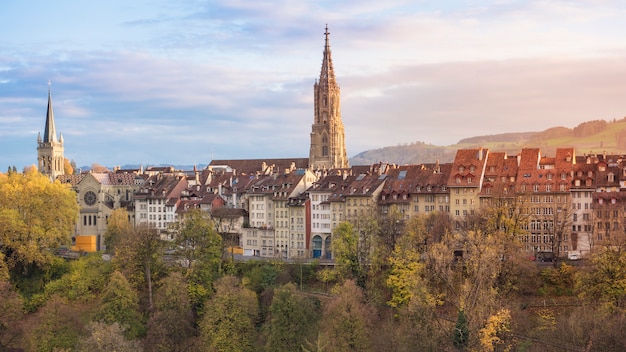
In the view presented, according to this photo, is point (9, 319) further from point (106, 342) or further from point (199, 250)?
point (106, 342)

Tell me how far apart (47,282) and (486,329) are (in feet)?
194

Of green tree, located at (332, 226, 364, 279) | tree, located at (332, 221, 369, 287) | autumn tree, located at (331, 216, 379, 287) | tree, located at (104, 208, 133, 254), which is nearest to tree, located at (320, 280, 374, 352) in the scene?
tree, located at (332, 221, 369, 287)

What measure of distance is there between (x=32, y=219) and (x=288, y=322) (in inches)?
1923

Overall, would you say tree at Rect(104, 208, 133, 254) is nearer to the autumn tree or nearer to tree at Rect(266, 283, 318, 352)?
the autumn tree

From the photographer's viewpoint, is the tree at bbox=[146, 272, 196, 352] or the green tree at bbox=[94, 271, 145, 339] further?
the green tree at bbox=[94, 271, 145, 339]

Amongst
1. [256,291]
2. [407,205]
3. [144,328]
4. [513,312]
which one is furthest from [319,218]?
[513,312]

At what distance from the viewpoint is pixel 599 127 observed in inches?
4188

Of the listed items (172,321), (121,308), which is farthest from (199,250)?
(172,321)

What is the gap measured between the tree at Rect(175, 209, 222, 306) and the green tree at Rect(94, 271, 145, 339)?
7.11 metres

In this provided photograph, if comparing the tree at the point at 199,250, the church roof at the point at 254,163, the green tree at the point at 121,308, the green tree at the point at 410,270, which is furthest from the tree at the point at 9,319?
the church roof at the point at 254,163

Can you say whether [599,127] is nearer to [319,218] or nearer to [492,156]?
[492,156]

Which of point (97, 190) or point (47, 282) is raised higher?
point (97, 190)

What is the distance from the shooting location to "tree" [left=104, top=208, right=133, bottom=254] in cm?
11532

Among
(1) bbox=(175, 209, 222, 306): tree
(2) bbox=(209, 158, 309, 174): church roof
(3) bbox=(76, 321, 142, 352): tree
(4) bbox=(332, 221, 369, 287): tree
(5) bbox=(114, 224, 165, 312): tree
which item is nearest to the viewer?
(3) bbox=(76, 321, 142, 352): tree
